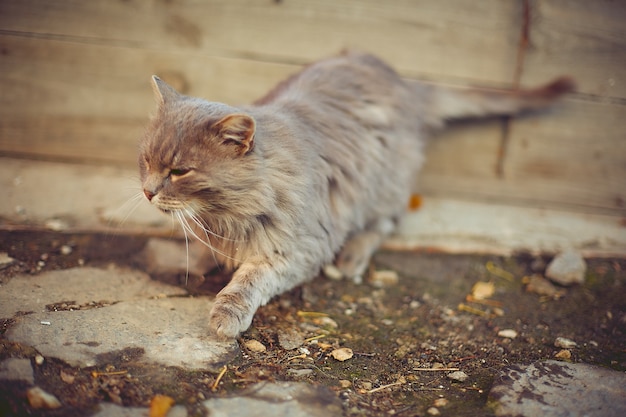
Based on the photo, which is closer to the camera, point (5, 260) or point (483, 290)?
point (5, 260)

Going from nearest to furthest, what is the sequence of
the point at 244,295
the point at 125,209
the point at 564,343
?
the point at 244,295, the point at 564,343, the point at 125,209

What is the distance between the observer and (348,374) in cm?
213

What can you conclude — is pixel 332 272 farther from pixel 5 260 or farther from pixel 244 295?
pixel 5 260

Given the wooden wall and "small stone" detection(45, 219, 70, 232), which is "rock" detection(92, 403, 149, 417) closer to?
"small stone" detection(45, 219, 70, 232)

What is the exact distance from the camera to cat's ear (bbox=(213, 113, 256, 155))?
2139 millimetres

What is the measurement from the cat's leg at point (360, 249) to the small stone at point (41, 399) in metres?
1.60

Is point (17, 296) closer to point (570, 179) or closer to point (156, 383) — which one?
point (156, 383)

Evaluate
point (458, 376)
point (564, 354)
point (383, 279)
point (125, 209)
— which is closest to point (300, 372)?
point (458, 376)

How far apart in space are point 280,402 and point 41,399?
748mm

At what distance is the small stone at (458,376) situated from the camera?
2152mm

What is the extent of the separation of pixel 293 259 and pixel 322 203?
0.33m

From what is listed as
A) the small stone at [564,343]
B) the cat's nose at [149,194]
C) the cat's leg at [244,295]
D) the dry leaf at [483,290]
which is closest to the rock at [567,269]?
the dry leaf at [483,290]

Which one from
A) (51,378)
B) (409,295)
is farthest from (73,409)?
(409,295)

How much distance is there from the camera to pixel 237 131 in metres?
2.19
